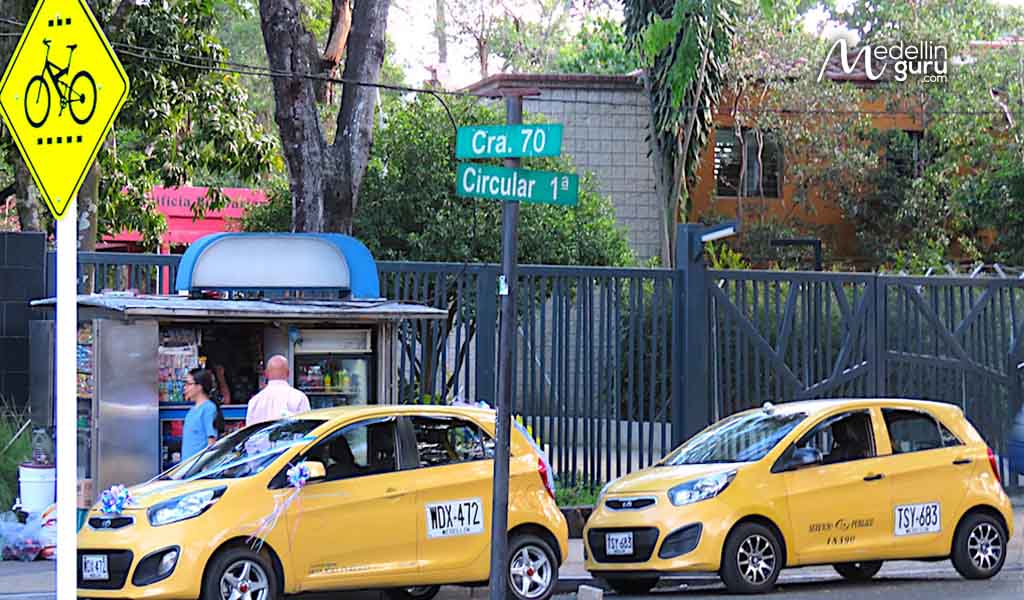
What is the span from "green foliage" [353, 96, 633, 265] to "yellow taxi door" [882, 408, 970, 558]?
9905 millimetres

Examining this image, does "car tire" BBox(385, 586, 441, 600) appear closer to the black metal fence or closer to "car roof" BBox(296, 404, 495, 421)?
"car roof" BBox(296, 404, 495, 421)

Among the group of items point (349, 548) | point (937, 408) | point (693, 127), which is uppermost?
point (693, 127)

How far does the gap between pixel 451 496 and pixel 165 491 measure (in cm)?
217

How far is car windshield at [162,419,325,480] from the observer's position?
439 inches

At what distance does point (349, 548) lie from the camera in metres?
11.1

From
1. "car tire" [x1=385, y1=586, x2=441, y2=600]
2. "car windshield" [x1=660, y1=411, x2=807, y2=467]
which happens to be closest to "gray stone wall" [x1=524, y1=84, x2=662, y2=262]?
"car windshield" [x1=660, y1=411, x2=807, y2=467]

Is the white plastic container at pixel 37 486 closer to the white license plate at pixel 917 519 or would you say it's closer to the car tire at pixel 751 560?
the car tire at pixel 751 560

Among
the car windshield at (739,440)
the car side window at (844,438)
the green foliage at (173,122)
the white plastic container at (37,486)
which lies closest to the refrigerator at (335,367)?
the white plastic container at (37,486)

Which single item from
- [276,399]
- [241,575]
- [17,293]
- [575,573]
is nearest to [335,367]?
[276,399]

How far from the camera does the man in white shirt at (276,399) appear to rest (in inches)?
523

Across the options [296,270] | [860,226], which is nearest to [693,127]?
[860,226]

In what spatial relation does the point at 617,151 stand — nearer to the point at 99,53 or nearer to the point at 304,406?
the point at 304,406

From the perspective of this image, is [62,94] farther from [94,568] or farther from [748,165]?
[748,165]

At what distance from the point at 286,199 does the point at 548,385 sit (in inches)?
353
